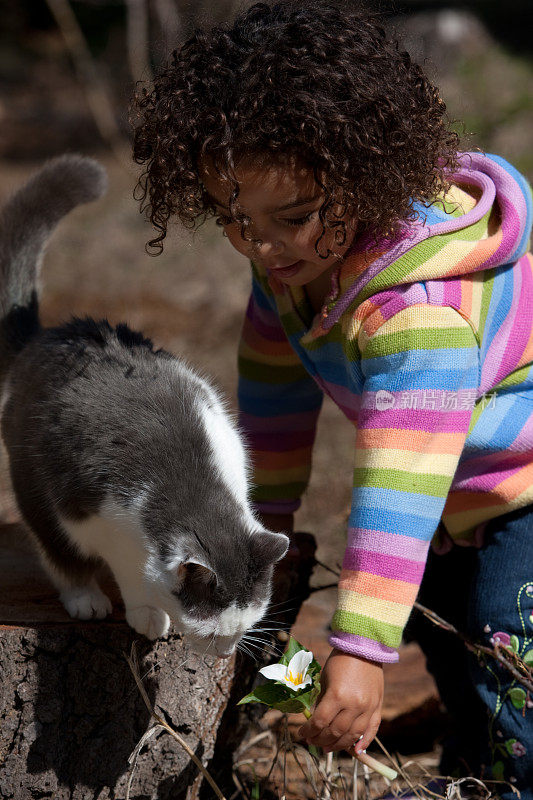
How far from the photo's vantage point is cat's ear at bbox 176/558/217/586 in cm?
123

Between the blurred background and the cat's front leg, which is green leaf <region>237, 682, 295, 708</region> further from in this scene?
the blurred background

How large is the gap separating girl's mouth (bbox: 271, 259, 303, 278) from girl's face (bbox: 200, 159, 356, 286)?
0.02 m

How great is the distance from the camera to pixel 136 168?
7.47ft

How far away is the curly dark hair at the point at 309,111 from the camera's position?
1.18 meters

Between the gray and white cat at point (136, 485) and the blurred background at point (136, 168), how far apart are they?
319 mm

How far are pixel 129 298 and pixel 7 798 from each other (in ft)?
8.98

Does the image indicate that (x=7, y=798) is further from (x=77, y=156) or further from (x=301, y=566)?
(x=77, y=156)

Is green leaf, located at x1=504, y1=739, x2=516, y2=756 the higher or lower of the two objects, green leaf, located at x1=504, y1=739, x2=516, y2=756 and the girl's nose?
the lower

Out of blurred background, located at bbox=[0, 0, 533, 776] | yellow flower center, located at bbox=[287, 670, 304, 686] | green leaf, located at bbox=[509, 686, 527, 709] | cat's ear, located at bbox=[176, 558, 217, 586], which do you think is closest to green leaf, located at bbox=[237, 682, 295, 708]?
yellow flower center, located at bbox=[287, 670, 304, 686]

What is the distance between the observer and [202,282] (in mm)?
3953

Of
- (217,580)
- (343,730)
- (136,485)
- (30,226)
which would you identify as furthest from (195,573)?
(30,226)

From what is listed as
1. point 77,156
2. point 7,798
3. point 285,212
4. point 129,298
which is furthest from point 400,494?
point 129,298

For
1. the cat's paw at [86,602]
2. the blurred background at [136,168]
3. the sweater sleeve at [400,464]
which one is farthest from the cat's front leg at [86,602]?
the blurred background at [136,168]

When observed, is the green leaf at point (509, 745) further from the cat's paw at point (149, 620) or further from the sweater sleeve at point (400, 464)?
the cat's paw at point (149, 620)
